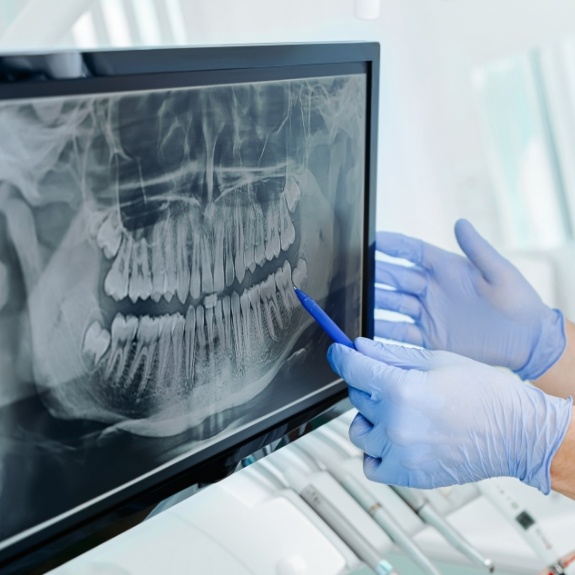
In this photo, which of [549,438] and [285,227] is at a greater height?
[285,227]

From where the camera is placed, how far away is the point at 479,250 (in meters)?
1.13

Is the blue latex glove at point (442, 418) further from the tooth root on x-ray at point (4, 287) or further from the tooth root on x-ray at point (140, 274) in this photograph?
the tooth root on x-ray at point (4, 287)

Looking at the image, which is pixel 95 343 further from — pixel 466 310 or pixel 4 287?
pixel 466 310

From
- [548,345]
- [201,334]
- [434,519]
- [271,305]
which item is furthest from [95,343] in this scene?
[548,345]

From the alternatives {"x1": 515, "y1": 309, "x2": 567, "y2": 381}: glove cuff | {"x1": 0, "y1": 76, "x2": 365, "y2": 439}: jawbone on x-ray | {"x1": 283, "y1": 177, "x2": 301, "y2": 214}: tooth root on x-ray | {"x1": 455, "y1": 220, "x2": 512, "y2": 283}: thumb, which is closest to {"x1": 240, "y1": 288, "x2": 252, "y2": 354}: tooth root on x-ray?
{"x1": 0, "y1": 76, "x2": 365, "y2": 439}: jawbone on x-ray

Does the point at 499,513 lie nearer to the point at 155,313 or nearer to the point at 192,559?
the point at 192,559

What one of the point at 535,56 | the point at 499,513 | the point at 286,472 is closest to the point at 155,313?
the point at 286,472

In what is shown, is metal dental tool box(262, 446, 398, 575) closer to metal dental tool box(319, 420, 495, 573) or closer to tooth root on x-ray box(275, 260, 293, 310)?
metal dental tool box(319, 420, 495, 573)

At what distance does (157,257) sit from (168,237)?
0.9 inches

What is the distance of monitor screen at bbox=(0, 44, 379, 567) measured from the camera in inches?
22.8

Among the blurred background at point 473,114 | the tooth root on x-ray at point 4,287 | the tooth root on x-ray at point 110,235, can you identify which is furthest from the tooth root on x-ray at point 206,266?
the blurred background at point 473,114

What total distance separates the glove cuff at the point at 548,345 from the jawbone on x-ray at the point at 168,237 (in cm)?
49

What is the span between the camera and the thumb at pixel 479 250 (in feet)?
3.70

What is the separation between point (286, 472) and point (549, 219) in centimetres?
85
